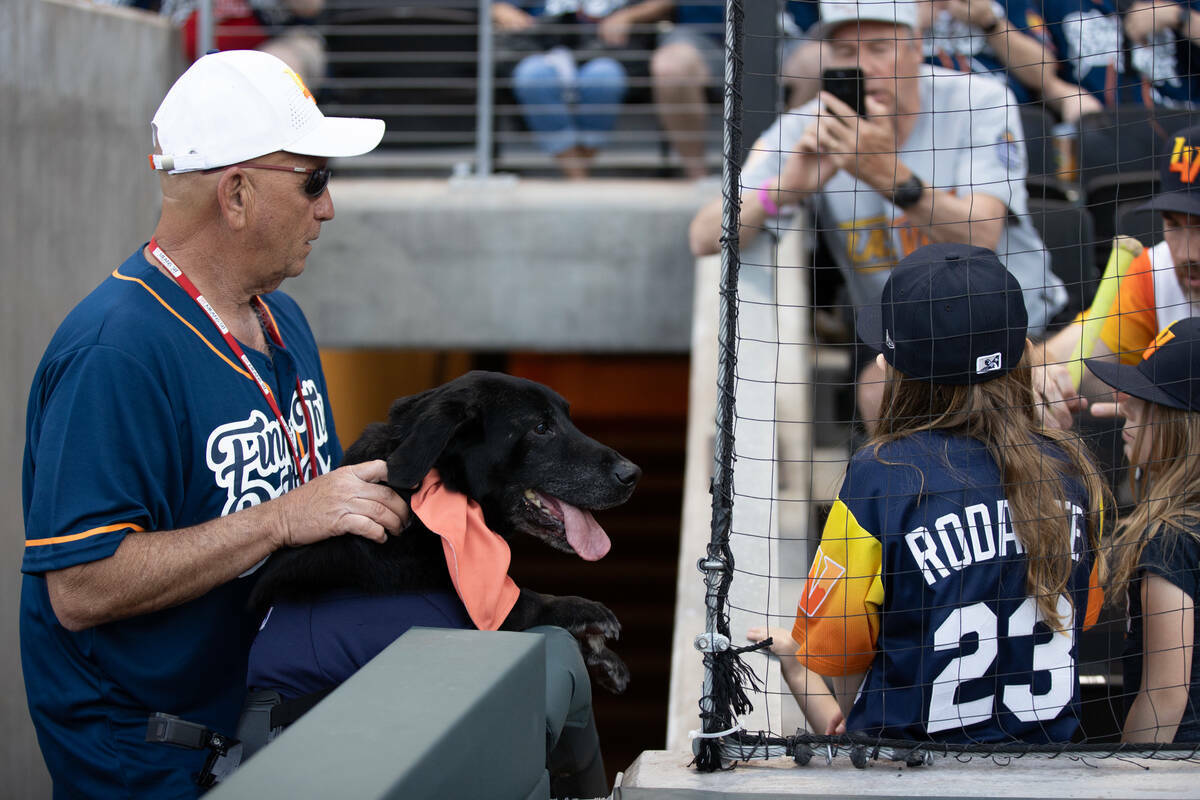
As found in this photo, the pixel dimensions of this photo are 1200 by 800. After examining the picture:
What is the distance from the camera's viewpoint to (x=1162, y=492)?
2389 mm

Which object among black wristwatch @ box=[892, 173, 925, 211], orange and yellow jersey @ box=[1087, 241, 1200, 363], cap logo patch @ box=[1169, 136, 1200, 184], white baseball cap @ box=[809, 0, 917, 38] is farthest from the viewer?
white baseball cap @ box=[809, 0, 917, 38]

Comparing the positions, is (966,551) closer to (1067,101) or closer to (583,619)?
(583,619)

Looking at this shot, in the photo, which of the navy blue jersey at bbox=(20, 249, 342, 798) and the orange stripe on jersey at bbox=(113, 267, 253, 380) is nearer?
the navy blue jersey at bbox=(20, 249, 342, 798)

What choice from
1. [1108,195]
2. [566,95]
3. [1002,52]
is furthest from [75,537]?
[566,95]

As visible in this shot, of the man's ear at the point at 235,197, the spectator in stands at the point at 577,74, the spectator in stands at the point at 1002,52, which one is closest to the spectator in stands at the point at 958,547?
the man's ear at the point at 235,197

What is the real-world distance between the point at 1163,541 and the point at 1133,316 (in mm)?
1273

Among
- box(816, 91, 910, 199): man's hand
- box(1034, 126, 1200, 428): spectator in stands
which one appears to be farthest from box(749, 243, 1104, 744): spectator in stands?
box(816, 91, 910, 199): man's hand

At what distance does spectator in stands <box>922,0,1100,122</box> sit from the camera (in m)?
5.09

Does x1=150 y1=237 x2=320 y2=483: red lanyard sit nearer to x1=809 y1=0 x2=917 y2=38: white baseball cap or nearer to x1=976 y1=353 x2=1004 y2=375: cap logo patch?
x1=976 y1=353 x2=1004 y2=375: cap logo patch

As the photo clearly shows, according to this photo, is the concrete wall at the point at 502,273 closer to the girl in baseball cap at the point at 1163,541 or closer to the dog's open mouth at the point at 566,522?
the girl in baseball cap at the point at 1163,541

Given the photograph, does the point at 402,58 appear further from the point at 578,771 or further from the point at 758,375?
the point at 578,771

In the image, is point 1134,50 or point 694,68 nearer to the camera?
point 1134,50

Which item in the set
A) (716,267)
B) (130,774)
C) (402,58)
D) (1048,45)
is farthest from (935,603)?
(402,58)

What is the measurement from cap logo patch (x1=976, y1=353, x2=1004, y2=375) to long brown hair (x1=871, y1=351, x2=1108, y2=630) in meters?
0.03
